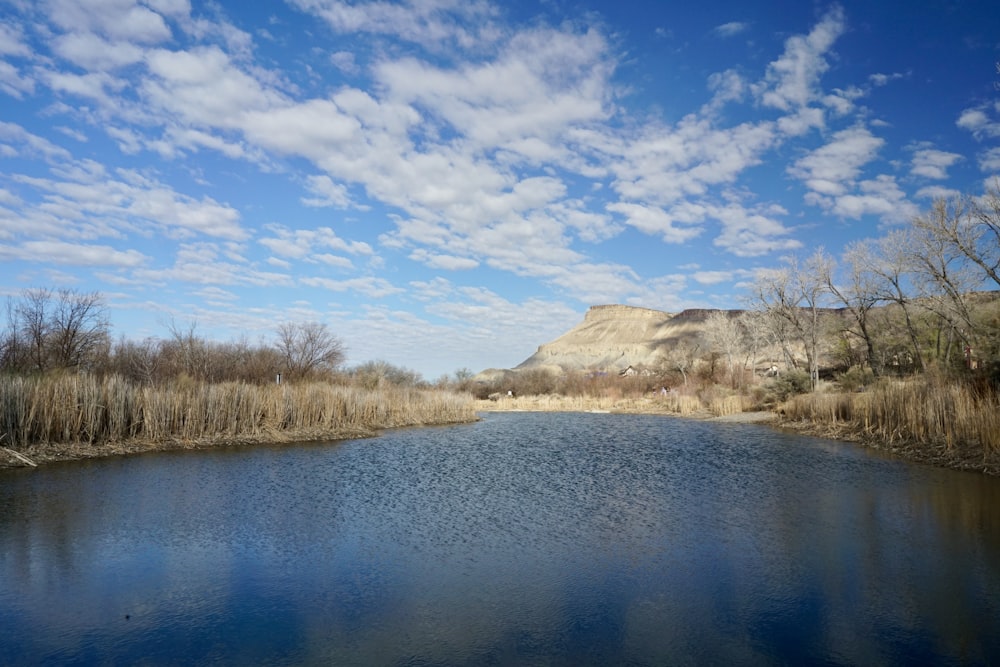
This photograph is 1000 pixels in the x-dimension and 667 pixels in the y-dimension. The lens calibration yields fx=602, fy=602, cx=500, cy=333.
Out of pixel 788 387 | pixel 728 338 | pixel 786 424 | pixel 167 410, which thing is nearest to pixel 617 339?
pixel 728 338

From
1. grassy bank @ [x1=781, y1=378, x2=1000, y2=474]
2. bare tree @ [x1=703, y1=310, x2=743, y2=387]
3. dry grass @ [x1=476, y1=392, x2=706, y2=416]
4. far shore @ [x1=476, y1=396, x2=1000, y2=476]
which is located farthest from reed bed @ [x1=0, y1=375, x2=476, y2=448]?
bare tree @ [x1=703, y1=310, x2=743, y2=387]

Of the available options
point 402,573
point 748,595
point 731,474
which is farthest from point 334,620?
point 731,474

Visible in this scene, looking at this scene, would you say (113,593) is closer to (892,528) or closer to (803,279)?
(892,528)

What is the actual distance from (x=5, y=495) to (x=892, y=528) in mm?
15152

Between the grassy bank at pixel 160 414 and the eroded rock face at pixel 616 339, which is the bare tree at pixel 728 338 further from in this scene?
the grassy bank at pixel 160 414

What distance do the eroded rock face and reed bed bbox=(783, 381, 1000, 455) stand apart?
66733mm

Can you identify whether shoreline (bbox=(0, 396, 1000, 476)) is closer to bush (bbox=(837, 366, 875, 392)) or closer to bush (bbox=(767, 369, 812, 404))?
bush (bbox=(767, 369, 812, 404))

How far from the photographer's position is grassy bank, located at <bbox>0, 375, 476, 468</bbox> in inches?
625

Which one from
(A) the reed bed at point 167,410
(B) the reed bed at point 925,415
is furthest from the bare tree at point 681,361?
(A) the reed bed at point 167,410

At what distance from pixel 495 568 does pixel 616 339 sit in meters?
115

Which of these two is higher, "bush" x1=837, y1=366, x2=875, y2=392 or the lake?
"bush" x1=837, y1=366, x2=875, y2=392

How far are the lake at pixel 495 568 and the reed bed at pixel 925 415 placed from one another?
2.82 meters

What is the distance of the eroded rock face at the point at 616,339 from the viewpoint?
101m

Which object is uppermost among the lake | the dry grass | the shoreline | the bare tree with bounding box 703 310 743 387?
the bare tree with bounding box 703 310 743 387
